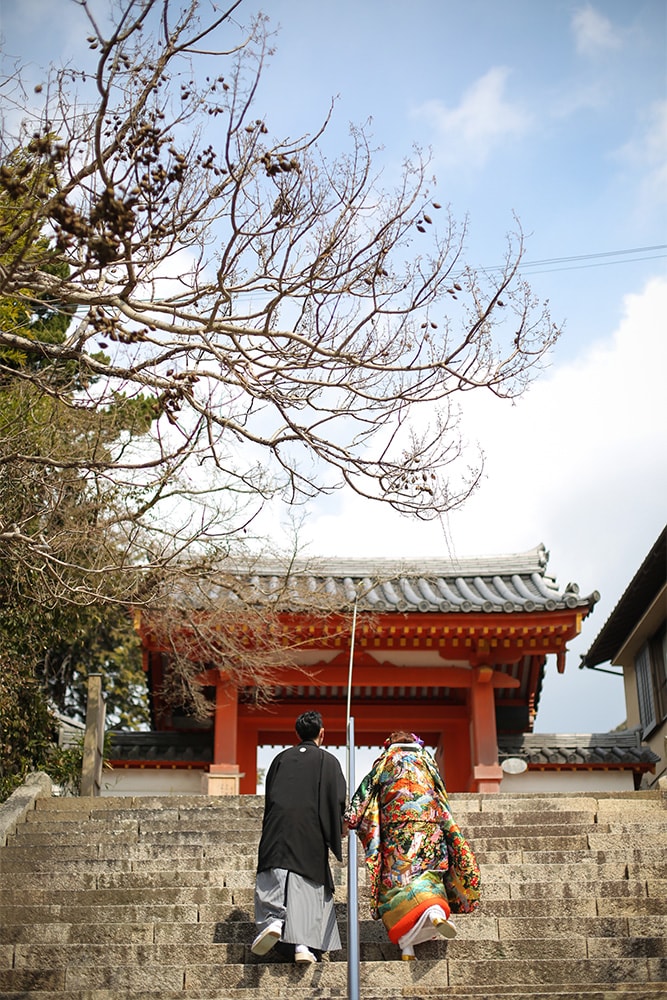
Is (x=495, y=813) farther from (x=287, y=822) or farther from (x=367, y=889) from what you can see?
(x=287, y=822)

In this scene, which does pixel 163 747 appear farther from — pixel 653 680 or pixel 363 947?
pixel 363 947

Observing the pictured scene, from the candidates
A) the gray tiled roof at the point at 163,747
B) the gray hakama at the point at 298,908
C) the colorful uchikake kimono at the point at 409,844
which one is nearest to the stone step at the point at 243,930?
the colorful uchikake kimono at the point at 409,844

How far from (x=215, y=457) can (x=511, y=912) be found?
11.8 feet

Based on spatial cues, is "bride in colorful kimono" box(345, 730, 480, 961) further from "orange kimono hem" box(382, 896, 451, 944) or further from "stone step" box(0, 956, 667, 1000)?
"stone step" box(0, 956, 667, 1000)

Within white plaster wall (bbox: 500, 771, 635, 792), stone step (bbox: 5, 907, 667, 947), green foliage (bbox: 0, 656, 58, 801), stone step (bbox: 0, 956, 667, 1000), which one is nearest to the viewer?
stone step (bbox: 0, 956, 667, 1000)

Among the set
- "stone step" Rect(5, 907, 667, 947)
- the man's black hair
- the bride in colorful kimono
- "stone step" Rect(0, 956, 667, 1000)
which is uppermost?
the man's black hair

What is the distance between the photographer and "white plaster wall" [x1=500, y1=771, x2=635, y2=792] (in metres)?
15.6

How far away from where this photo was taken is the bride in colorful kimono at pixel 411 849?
272 inches

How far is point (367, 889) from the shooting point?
26.7ft

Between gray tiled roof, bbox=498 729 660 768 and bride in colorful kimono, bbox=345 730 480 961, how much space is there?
335 inches

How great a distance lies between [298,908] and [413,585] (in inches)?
383

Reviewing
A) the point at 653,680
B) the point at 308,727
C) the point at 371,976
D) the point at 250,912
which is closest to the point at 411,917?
the point at 371,976

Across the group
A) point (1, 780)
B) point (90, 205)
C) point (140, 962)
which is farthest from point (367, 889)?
point (1, 780)

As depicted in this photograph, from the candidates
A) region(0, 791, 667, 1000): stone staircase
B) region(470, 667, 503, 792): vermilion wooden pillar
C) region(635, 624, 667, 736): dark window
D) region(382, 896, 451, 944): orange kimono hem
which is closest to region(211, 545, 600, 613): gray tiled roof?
Answer: region(470, 667, 503, 792): vermilion wooden pillar
